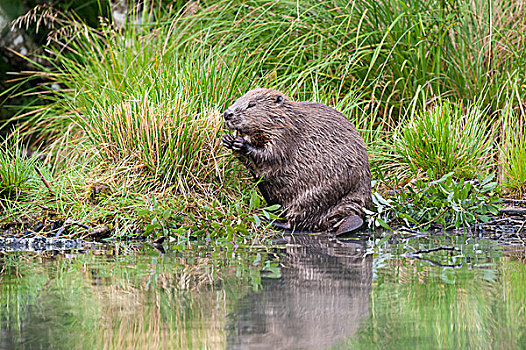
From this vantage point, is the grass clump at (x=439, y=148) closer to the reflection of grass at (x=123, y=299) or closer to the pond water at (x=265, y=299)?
the pond water at (x=265, y=299)

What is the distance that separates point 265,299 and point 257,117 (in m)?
1.96

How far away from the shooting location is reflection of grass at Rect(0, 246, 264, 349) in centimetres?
161

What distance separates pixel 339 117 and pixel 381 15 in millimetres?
1958

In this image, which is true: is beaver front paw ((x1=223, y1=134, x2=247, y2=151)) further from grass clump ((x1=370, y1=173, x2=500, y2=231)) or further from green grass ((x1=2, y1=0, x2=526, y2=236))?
grass clump ((x1=370, y1=173, x2=500, y2=231))

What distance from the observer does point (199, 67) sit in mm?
4832

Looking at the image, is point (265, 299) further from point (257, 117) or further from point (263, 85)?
point (263, 85)

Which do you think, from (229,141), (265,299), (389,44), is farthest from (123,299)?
(389,44)

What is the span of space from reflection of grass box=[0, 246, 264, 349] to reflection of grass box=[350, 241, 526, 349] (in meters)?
0.43

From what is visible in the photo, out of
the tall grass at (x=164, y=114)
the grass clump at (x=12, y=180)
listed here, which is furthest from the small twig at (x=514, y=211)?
the grass clump at (x=12, y=180)

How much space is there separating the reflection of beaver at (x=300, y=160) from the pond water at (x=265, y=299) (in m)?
0.80

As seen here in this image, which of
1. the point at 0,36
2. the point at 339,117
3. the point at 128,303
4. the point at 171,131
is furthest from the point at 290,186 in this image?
the point at 0,36

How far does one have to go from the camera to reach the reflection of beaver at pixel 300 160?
3.83 meters

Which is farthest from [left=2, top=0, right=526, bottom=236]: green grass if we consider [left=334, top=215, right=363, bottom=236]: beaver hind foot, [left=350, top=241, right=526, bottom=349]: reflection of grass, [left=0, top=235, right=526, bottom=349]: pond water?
[left=350, top=241, right=526, bottom=349]: reflection of grass

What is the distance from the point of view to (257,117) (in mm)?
3820
